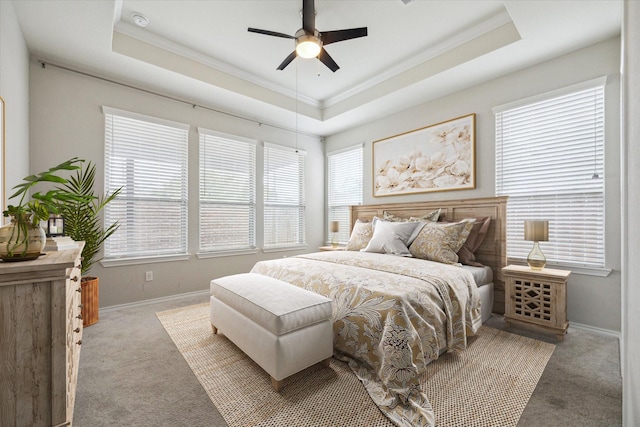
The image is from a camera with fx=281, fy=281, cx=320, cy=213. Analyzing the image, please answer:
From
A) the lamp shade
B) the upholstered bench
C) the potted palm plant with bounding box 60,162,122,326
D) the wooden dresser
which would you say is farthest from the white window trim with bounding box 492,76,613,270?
the potted palm plant with bounding box 60,162,122,326

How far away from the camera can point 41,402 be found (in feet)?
3.90

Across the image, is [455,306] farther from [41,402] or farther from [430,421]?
[41,402]

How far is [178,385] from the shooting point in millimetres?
1875

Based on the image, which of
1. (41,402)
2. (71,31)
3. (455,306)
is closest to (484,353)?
(455,306)

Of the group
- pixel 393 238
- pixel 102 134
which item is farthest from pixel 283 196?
pixel 102 134

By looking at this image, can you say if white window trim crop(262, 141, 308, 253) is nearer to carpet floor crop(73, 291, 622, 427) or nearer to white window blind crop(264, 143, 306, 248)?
white window blind crop(264, 143, 306, 248)

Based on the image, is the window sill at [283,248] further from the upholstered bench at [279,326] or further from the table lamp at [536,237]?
the table lamp at [536,237]

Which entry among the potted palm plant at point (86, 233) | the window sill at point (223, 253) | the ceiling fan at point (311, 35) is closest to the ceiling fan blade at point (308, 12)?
the ceiling fan at point (311, 35)

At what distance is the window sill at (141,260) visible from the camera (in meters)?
3.32

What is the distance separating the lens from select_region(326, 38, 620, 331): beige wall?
8.56 ft

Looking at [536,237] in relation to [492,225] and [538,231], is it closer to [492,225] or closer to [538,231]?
[538,231]

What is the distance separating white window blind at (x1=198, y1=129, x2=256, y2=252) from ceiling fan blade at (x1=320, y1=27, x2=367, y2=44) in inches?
95.5

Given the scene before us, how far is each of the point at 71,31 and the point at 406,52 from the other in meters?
3.41

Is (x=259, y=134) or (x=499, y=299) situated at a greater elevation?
(x=259, y=134)
